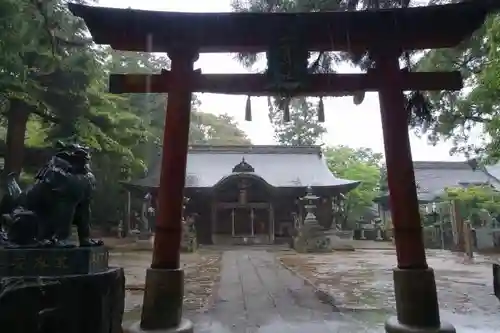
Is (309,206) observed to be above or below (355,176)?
below

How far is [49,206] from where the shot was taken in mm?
3420

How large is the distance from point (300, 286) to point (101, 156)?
36.2 ft

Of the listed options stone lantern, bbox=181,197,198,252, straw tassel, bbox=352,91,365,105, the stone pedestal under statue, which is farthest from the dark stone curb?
stone lantern, bbox=181,197,198,252

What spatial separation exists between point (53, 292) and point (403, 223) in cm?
325

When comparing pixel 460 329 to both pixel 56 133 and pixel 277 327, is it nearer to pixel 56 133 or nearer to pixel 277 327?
pixel 277 327

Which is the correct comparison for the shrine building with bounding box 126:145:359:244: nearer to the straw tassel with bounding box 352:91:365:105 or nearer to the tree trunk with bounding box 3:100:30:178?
the tree trunk with bounding box 3:100:30:178

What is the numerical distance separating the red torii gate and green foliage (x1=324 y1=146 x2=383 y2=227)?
22349 mm

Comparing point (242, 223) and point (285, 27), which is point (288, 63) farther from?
point (242, 223)

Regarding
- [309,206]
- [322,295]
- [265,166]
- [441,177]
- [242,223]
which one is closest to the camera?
[322,295]

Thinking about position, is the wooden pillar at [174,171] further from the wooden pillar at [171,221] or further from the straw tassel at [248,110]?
the straw tassel at [248,110]

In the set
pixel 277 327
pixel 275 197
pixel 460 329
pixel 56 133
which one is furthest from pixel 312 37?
pixel 275 197

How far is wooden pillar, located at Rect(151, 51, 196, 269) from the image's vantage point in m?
4.35

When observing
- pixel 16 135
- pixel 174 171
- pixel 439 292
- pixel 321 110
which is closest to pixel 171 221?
pixel 174 171

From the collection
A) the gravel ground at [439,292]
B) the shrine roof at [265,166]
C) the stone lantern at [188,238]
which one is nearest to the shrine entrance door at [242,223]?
the shrine roof at [265,166]
